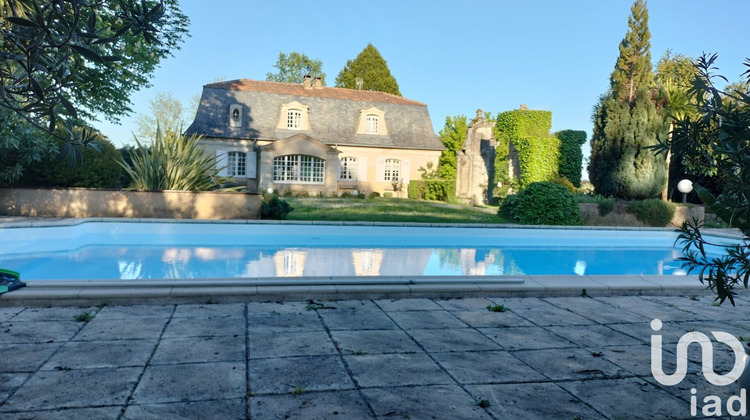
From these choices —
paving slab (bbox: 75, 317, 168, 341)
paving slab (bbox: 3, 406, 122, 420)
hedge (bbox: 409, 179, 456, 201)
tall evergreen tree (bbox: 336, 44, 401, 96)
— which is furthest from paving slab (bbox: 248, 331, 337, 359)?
tall evergreen tree (bbox: 336, 44, 401, 96)

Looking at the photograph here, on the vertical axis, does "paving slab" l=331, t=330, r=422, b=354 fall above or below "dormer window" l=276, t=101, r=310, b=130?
below

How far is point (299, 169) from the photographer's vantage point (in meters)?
24.0

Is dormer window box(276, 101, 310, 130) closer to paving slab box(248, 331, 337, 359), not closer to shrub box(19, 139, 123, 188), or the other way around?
shrub box(19, 139, 123, 188)

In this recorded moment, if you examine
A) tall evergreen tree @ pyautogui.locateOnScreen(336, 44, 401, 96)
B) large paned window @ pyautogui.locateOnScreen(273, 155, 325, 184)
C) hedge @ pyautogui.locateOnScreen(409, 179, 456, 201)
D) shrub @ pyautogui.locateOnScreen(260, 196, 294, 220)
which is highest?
tall evergreen tree @ pyautogui.locateOnScreen(336, 44, 401, 96)

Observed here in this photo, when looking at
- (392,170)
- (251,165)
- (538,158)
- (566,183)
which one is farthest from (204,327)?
(392,170)

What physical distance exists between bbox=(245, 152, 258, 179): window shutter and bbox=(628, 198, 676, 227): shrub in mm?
16049

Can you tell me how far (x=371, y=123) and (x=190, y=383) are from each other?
78.7ft

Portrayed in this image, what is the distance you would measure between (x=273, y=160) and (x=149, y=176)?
1207cm

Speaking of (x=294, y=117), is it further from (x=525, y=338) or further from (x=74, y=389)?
(x=74, y=389)

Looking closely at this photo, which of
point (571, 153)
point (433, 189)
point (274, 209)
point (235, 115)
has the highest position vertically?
point (235, 115)

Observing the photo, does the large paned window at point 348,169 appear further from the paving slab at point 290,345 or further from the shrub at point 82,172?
the paving slab at point 290,345

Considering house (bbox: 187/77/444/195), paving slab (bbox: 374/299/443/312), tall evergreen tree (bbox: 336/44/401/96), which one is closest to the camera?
paving slab (bbox: 374/299/443/312)

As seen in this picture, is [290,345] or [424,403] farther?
[290,345]

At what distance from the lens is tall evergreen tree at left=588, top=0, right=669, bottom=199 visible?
15.4m
